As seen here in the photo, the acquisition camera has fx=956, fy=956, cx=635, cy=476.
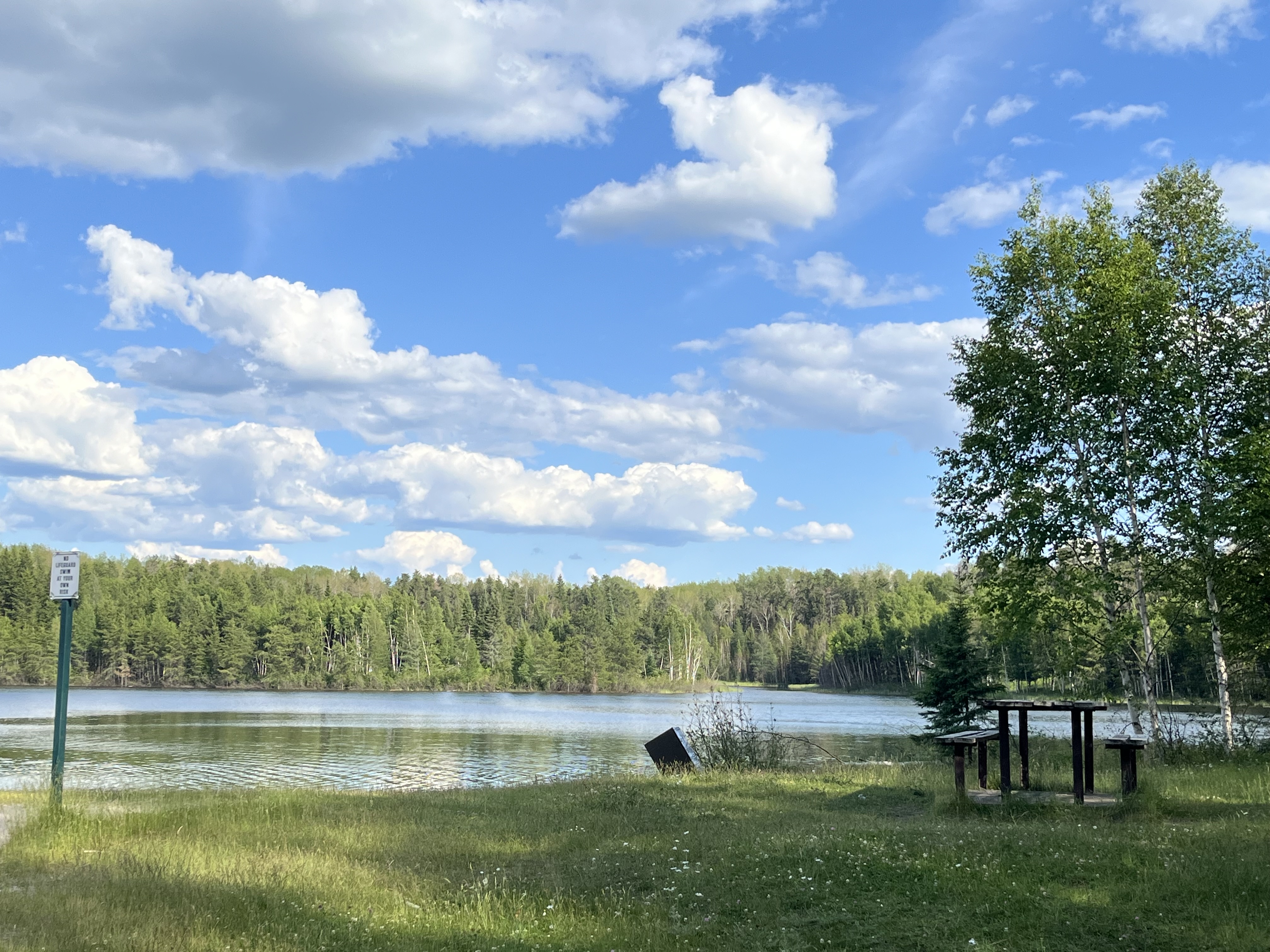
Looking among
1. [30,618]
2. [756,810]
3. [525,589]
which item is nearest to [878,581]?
[525,589]

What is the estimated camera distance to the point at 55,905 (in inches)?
346

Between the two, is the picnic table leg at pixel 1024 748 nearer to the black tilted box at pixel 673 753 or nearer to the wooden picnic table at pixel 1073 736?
the wooden picnic table at pixel 1073 736

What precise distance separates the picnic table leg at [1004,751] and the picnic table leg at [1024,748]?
27 centimetres

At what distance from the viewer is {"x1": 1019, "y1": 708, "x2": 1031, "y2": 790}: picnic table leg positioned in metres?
15.6

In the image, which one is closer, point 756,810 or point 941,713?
point 756,810

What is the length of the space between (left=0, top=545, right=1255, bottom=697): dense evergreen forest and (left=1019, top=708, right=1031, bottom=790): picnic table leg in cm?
7953

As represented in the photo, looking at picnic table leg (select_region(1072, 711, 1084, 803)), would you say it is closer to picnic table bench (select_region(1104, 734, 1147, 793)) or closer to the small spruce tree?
picnic table bench (select_region(1104, 734, 1147, 793))

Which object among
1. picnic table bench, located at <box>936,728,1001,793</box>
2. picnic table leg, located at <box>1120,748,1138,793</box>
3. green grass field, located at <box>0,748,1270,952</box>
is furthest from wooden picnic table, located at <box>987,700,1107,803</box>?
green grass field, located at <box>0,748,1270,952</box>

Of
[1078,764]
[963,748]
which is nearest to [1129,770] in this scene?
[1078,764]

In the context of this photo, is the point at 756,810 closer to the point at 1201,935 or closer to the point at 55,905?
the point at 1201,935

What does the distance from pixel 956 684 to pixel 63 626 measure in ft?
77.2

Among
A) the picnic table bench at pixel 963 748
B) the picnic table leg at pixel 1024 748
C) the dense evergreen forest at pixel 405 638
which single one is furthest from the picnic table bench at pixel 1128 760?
the dense evergreen forest at pixel 405 638

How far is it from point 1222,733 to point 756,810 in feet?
45.0

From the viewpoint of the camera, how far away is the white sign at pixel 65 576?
47.1 feet
